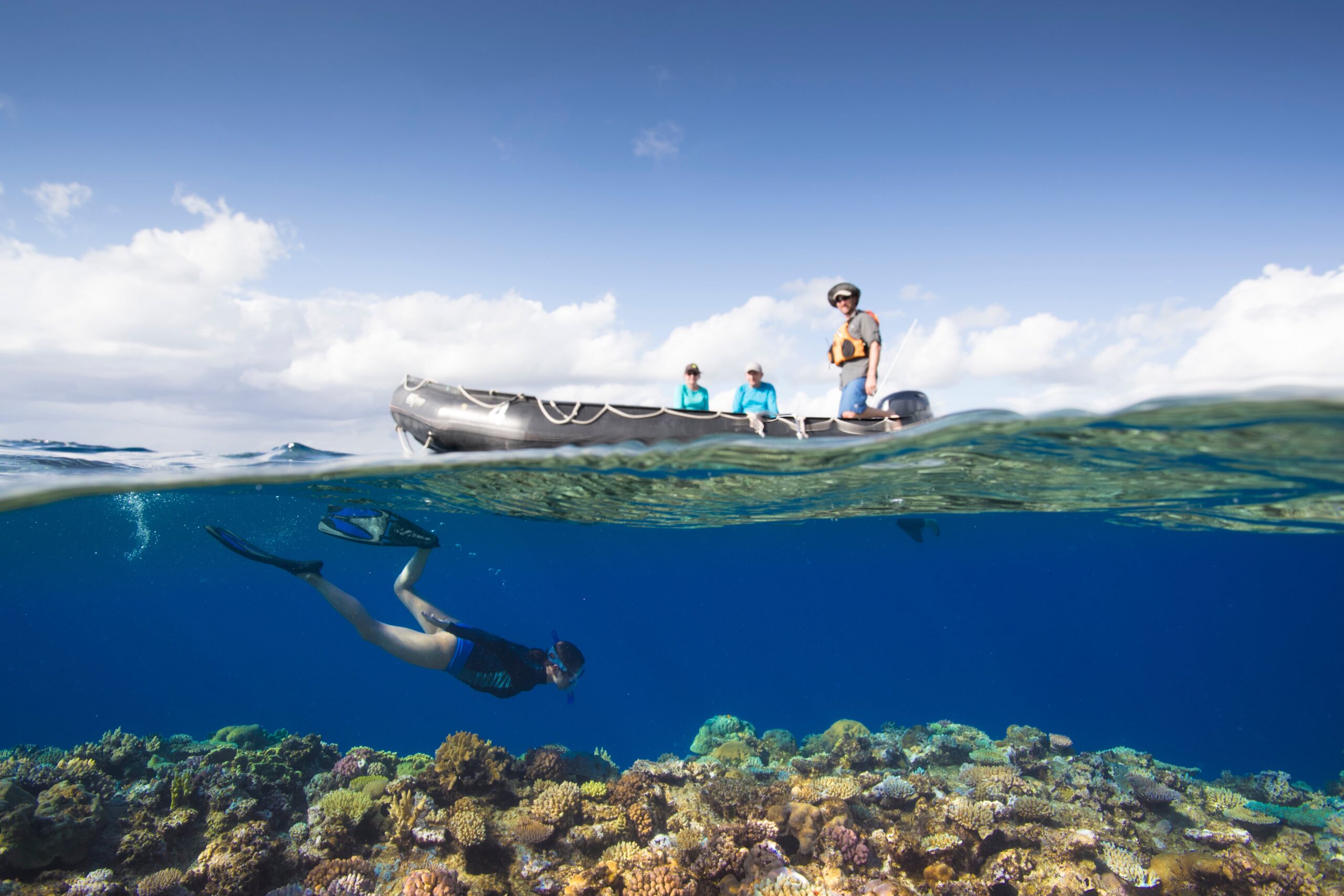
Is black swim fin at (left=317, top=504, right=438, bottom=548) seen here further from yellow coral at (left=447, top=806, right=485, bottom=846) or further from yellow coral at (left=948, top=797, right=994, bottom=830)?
yellow coral at (left=948, top=797, right=994, bottom=830)

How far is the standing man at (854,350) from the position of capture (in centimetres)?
871

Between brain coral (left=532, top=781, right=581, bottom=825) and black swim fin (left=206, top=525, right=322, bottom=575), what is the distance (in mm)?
5646

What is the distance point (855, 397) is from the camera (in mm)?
9430

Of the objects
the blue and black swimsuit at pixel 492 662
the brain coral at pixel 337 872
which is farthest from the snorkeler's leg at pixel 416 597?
the brain coral at pixel 337 872

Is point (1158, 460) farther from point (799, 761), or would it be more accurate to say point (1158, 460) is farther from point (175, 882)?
point (175, 882)

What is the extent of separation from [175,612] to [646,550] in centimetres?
9293

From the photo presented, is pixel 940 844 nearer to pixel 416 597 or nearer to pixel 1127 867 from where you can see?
pixel 1127 867

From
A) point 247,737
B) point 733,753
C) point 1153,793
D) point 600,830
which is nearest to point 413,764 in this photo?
point 600,830

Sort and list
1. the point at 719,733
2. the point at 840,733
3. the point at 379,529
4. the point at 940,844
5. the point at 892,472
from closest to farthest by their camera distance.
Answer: the point at 940,844 → the point at 892,472 → the point at 379,529 → the point at 840,733 → the point at 719,733

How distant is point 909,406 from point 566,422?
5888 millimetres

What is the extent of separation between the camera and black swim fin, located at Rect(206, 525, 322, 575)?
1099 centimetres

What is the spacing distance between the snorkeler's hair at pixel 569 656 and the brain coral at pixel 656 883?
3.96m

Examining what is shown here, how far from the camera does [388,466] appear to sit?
1284 cm

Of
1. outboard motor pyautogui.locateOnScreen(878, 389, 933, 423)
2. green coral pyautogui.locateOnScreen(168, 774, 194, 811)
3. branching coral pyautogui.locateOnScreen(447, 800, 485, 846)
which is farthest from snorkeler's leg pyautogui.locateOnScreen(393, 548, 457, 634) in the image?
outboard motor pyautogui.locateOnScreen(878, 389, 933, 423)
